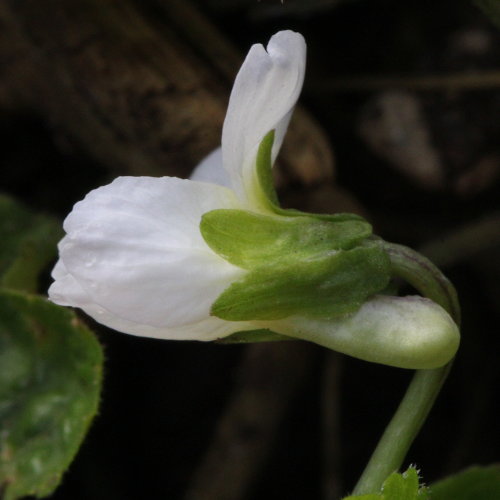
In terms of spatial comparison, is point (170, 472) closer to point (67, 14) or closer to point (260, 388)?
point (260, 388)

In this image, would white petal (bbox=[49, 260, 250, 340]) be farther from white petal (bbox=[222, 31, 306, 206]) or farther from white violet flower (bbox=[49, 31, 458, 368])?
white petal (bbox=[222, 31, 306, 206])

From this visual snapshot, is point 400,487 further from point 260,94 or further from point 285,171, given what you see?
point 285,171

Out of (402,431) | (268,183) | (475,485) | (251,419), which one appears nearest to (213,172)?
(268,183)

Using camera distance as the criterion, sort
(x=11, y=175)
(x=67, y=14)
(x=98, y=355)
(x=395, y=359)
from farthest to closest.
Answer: (x=11, y=175) < (x=67, y=14) < (x=98, y=355) < (x=395, y=359)

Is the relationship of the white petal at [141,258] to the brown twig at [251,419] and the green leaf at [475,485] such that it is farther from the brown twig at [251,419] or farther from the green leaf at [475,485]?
the brown twig at [251,419]

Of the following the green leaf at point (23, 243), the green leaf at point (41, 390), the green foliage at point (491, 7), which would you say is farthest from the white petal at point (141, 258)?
the green leaf at point (23, 243)

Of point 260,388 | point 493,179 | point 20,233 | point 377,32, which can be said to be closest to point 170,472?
point 260,388

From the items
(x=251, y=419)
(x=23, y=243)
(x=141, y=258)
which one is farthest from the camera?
(x=251, y=419)
